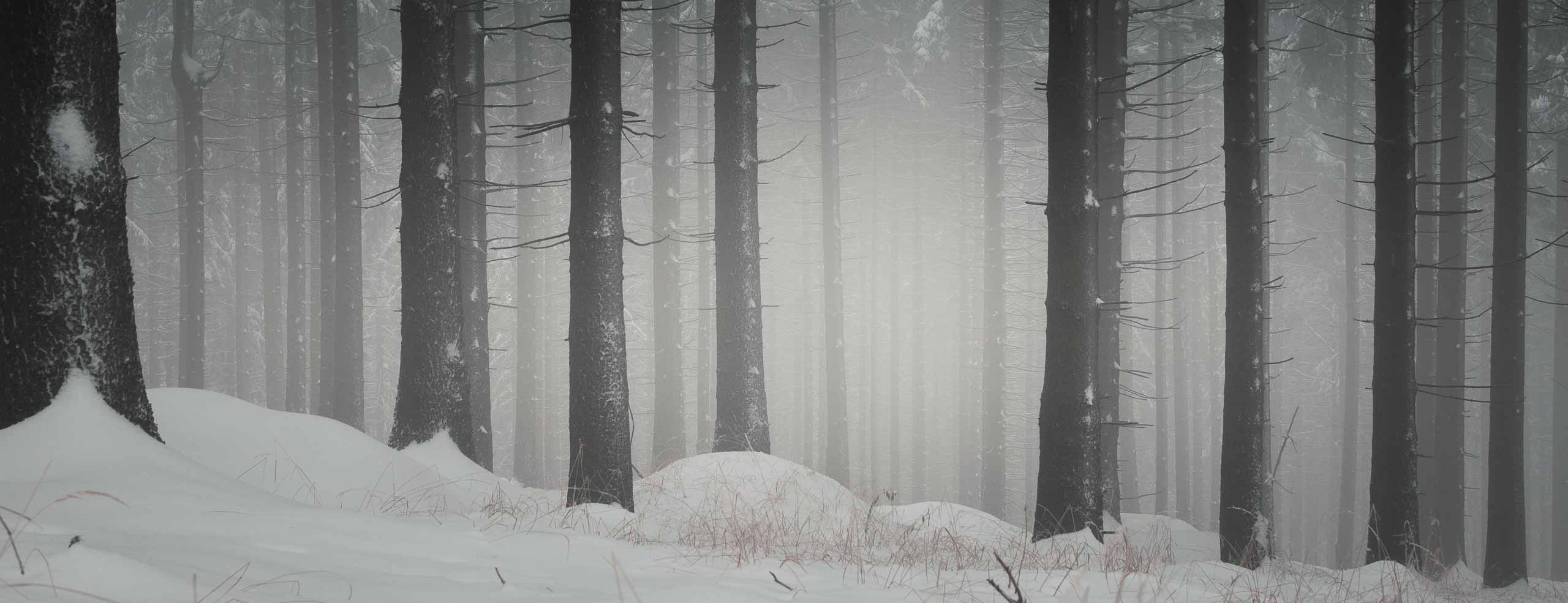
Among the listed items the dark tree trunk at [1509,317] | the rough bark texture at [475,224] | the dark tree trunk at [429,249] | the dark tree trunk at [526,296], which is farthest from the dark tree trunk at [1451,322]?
the dark tree trunk at [526,296]

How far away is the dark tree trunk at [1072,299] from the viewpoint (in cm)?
659

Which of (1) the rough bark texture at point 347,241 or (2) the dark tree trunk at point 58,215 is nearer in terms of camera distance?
(2) the dark tree trunk at point 58,215

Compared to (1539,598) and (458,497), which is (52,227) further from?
(1539,598)

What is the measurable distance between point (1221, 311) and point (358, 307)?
27672mm

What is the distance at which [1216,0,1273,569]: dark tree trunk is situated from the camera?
770 cm

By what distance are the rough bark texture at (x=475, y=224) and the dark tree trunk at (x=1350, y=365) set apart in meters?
18.7

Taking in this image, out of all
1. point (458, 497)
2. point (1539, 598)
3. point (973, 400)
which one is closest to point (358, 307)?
point (458, 497)

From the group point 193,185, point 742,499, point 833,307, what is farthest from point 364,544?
point 193,185

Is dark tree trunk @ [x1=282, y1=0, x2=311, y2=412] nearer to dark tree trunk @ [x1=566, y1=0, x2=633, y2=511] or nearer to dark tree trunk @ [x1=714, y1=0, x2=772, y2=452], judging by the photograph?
dark tree trunk @ [x1=714, y1=0, x2=772, y2=452]

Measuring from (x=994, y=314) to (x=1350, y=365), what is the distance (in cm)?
1360

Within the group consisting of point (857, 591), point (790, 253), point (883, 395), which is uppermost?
point (790, 253)

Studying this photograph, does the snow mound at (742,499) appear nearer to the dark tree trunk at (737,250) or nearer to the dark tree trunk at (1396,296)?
the dark tree trunk at (737,250)

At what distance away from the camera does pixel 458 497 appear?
656 cm

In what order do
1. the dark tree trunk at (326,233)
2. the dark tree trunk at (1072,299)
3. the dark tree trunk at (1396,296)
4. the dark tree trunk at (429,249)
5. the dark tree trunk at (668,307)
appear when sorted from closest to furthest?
the dark tree trunk at (1072,299), the dark tree trunk at (429,249), the dark tree trunk at (1396,296), the dark tree trunk at (668,307), the dark tree trunk at (326,233)
